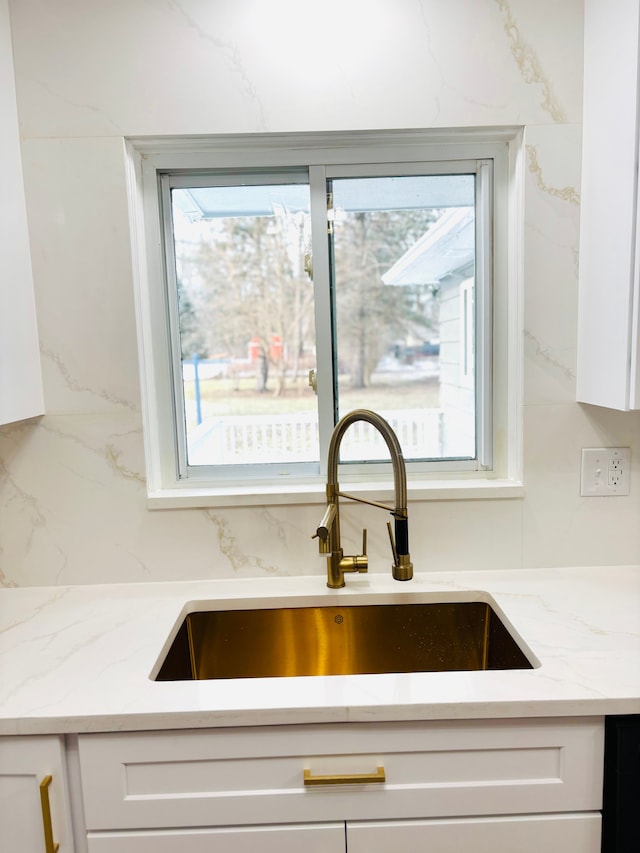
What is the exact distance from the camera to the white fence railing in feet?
5.30

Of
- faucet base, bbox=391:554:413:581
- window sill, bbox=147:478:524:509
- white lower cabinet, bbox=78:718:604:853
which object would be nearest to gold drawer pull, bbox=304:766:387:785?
white lower cabinet, bbox=78:718:604:853

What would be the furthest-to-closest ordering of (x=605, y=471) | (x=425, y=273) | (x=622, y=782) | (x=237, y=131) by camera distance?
(x=425, y=273) → (x=605, y=471) → (x=237, y=131) → (x=622, y=782)

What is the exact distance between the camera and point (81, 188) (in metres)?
1.37

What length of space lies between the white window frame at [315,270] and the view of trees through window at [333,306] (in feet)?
0.21

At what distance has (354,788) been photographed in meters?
0.98

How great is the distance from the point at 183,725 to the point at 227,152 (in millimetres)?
1294

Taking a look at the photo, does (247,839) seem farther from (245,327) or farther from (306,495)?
(245,327)

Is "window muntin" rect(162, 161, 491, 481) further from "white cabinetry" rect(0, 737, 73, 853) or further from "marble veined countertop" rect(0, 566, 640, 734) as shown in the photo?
"white cabinetry" rect(0, 737, 73, 853)

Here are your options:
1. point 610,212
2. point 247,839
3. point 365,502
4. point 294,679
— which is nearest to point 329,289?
point 365,502

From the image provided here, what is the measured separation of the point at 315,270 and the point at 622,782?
4.14 ft

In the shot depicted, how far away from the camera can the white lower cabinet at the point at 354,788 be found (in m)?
0.97

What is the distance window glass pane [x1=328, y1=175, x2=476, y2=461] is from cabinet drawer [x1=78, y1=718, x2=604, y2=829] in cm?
76

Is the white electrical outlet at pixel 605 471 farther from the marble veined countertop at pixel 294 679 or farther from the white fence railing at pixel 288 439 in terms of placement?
the white fence railing at pixel 288 439

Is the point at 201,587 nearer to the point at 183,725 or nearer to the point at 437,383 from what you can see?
the point at 183,725
